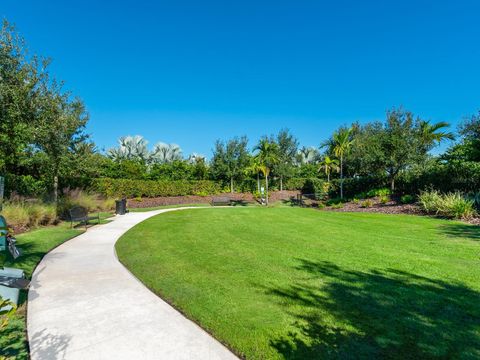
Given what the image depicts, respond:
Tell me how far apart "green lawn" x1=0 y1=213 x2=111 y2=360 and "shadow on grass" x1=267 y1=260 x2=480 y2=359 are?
2.63 metres

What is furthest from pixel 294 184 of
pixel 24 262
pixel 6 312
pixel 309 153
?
pixel 6 312

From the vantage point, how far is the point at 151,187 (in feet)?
71.4

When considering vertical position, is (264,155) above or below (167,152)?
below

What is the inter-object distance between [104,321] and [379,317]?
325cm

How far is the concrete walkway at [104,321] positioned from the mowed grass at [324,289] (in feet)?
0.79

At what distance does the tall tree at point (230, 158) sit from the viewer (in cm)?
2705

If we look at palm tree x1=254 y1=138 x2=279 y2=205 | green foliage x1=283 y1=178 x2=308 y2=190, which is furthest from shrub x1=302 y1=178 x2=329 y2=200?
palm tree x1=254 y1=138 x2=279 y2=205

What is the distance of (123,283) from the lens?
4602 mm

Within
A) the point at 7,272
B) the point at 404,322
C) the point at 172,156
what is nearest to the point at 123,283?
the point at 7,272

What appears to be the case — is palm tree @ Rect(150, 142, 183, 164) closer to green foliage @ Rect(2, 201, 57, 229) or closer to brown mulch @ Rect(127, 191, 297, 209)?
brown mulch @ Rect(127, 191, 297, 209)

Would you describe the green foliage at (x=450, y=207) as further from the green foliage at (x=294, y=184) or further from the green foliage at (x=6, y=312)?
the green foliage at (x=294, y=184)

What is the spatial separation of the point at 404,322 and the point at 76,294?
4.41 meters

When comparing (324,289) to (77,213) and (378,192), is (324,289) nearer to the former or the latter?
(77,213)

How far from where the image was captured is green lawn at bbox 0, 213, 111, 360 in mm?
2850
